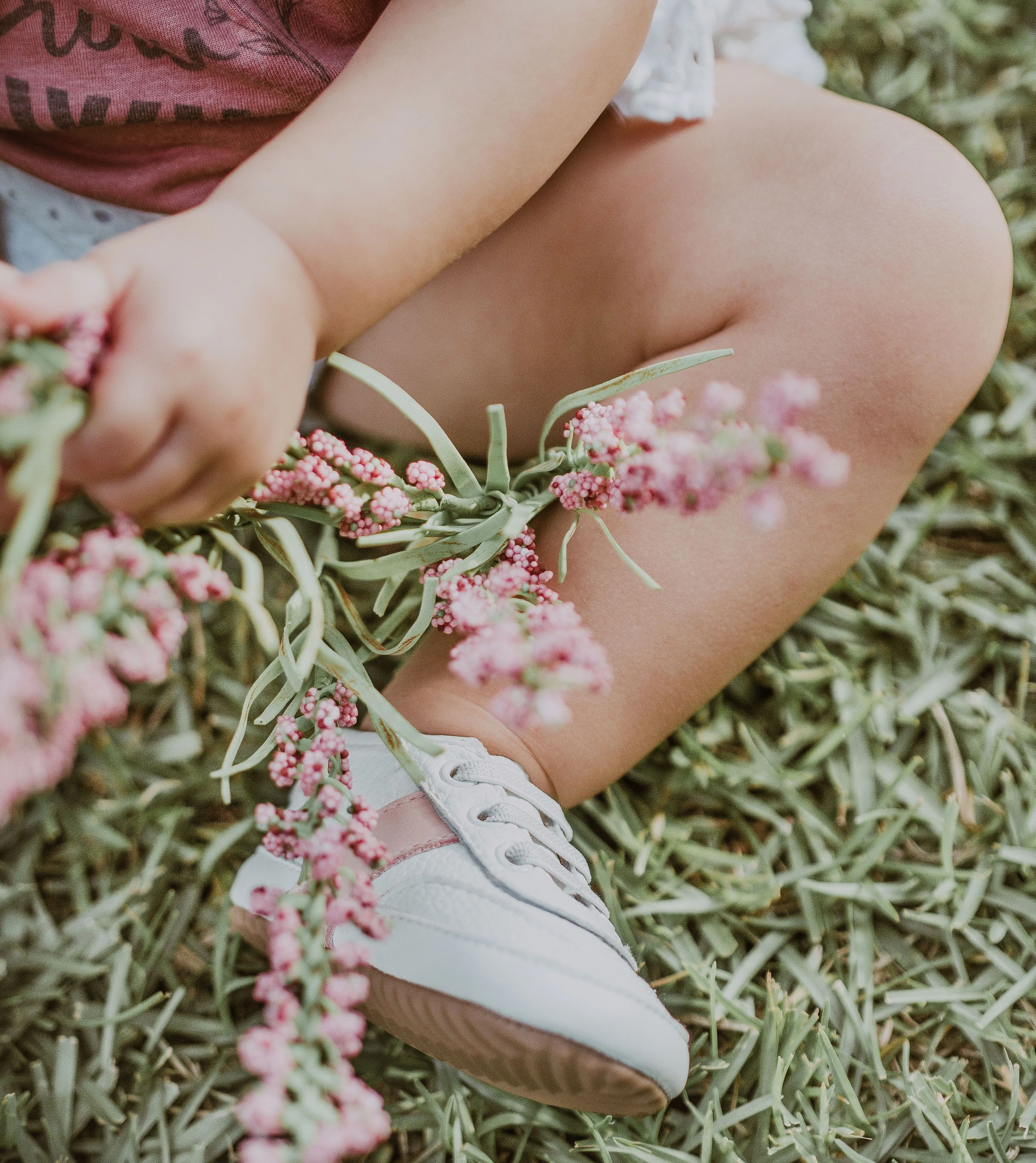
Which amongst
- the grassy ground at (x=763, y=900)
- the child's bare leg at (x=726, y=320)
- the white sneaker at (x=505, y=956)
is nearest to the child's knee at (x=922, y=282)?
the child's bare leg at (x=726, y=320)

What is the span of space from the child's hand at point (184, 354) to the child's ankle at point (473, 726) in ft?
0.82

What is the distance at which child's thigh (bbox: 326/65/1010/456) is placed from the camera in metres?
0.52

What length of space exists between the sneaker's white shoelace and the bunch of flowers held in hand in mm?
134

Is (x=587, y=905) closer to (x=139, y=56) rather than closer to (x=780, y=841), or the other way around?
(x=780, y=841)

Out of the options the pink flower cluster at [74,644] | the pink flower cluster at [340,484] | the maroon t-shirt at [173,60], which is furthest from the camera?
the maroon t-shirt at [173,60]

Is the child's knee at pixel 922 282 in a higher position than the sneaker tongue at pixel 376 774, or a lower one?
higher

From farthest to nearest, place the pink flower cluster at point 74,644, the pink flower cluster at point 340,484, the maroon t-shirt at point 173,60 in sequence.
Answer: the maroon t-shirt at point 173,60
the pink flower cluster at point 340,484
the pink flower cluster at point 74,644

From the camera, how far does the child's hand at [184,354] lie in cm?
29

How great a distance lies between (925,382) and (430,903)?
0.41 m

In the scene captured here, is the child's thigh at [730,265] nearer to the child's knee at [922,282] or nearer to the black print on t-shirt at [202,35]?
the child's knee at [922,282]

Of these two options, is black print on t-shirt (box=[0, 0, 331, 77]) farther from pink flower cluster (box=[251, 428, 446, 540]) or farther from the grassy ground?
the grassy ground

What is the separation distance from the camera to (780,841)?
654 mm

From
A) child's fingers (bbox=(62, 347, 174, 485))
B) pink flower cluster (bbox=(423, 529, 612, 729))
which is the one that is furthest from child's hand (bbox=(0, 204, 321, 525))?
pink flower cluster (bbox=(423, 529, 612, 729))

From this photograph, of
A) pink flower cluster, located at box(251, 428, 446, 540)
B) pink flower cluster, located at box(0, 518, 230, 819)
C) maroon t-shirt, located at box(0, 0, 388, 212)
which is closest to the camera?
pink flower cluster, located at box(0, 518, 230, 819)
